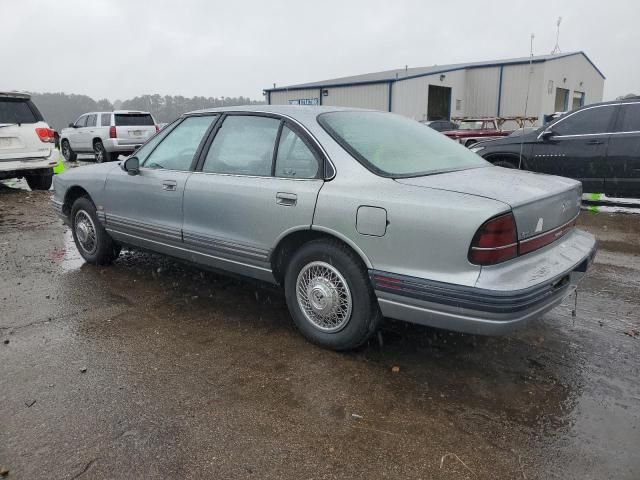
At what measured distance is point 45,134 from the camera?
Answer: 9422mm

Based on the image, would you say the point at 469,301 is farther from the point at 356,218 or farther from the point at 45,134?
the point at 45,134

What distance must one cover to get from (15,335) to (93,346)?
640 millimetres

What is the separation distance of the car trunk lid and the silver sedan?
13mm

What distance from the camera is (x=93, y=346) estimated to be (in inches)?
131

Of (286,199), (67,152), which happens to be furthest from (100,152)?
(286,199)

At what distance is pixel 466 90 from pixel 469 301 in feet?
103

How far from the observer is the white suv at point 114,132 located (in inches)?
639

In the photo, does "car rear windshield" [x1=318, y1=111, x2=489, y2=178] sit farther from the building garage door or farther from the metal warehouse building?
the building garage door

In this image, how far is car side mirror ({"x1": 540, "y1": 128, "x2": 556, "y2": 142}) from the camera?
7.84 m

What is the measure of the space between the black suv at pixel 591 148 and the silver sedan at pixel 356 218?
15.2 feet

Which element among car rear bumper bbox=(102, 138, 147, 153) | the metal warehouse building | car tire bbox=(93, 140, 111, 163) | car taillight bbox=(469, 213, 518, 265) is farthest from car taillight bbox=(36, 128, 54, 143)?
the metal warehouse building

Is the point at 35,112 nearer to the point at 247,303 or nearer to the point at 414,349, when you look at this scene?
the point at 247,303

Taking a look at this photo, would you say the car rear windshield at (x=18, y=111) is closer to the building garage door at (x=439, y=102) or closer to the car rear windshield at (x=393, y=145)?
the car rear windshield at (x=393, y=145)

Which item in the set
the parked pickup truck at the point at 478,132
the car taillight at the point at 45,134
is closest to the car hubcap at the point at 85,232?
the car taillight at the point at 45,134
